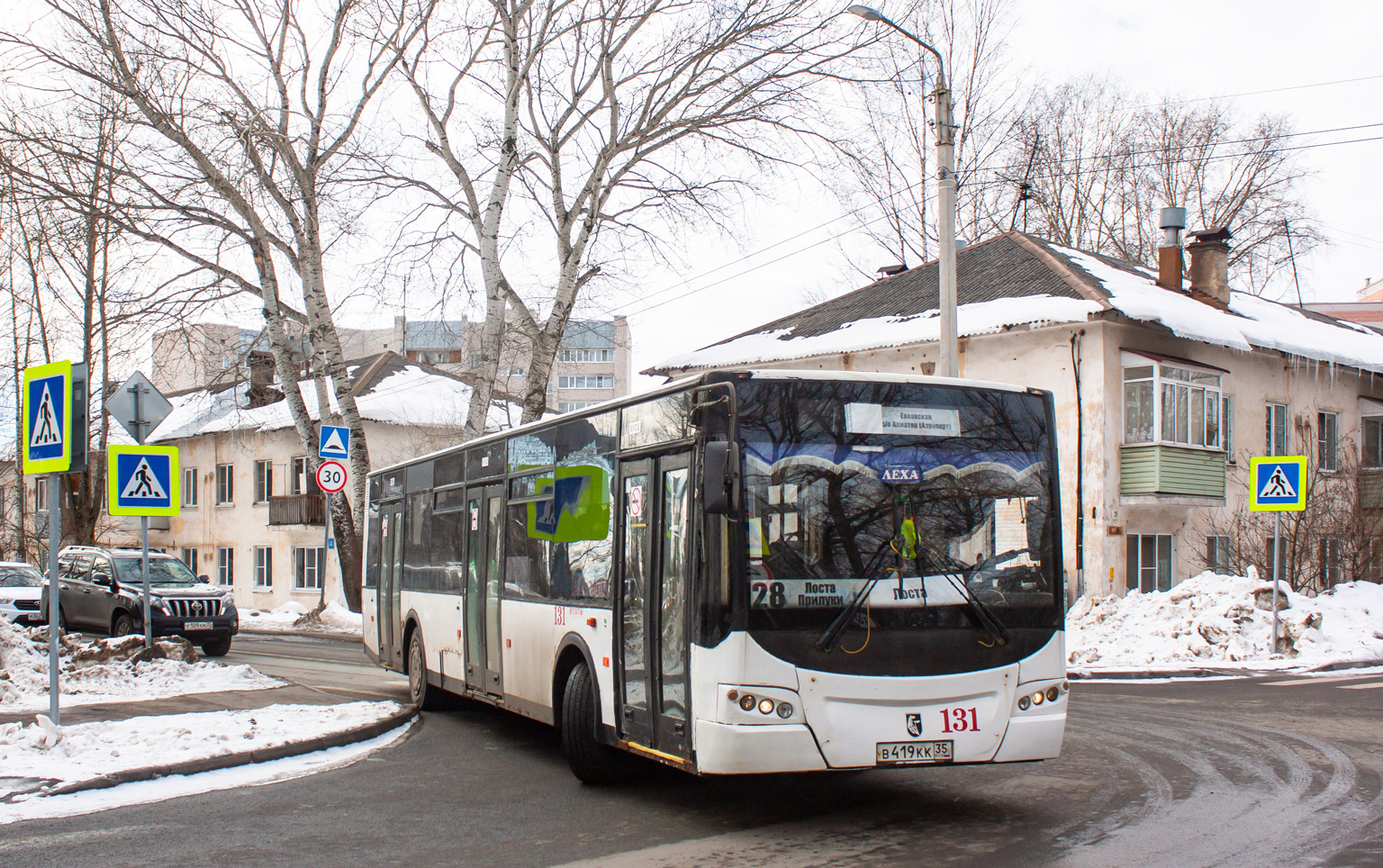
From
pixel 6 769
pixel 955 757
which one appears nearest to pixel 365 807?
pixel 6 769

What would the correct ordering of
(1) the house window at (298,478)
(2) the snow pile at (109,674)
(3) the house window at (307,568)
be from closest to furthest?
1. (2) the snow pile at (109,674)
2. (3) the house window at (307,568)
3. (1) the house window at (298,478)

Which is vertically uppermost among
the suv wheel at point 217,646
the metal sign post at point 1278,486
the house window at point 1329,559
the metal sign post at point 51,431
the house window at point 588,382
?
the house window at point 588,382

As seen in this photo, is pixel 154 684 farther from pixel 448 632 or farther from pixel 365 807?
pixel 365 807

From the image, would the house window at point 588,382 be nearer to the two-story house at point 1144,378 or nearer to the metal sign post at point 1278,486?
the two-story house at point 1144,378

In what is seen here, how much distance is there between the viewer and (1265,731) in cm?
1074

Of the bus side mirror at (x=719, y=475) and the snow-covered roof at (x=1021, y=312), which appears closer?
the bus side mirror at (x=719, y=475)

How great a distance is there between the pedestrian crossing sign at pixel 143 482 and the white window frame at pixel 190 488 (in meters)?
36.3

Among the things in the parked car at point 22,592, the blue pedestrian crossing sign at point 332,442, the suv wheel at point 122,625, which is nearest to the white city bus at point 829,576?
the suv wheel at point 122,625

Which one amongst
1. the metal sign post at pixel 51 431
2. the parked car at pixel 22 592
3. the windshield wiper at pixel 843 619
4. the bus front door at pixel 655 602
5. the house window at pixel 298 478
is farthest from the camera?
the house window at pixel 298 478

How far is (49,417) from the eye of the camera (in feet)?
32.1

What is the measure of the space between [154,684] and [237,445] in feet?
107

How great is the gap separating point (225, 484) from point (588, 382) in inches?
2504

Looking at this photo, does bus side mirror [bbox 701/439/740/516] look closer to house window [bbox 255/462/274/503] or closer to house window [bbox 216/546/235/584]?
house window [bbox 255/462/274/503]

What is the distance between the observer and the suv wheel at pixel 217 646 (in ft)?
66.1
